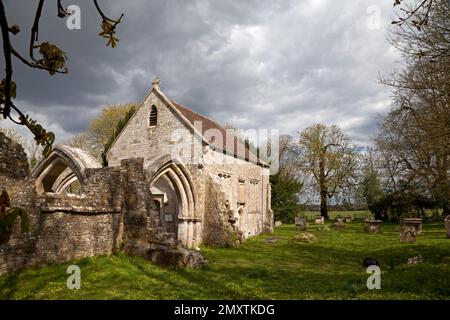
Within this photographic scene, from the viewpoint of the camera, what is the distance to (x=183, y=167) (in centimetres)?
1572

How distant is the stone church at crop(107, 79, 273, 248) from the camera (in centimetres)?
1567

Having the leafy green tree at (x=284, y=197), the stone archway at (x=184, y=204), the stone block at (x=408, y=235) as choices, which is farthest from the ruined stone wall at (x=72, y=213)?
the leafy green tree at (x=284, y=197)

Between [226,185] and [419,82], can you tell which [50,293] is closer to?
[419,82]

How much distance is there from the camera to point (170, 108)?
17609 millimetres

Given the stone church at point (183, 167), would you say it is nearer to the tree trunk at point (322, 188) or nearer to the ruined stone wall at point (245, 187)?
the ruined stone wall at point (245, 187)

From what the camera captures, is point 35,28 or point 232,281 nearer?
point 35,28

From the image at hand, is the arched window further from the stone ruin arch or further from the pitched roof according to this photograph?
the stone ruin arch

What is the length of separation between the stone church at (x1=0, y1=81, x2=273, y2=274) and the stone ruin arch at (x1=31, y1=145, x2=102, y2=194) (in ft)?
0.14

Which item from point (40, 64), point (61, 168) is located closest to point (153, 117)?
point (61, 168)

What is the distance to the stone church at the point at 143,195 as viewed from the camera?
27.2ft

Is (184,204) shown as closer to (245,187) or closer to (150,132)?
(150,132)

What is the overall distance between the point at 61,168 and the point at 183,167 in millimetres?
5432

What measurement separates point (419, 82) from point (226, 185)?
11.1m

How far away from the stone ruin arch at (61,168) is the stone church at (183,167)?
250 cm
